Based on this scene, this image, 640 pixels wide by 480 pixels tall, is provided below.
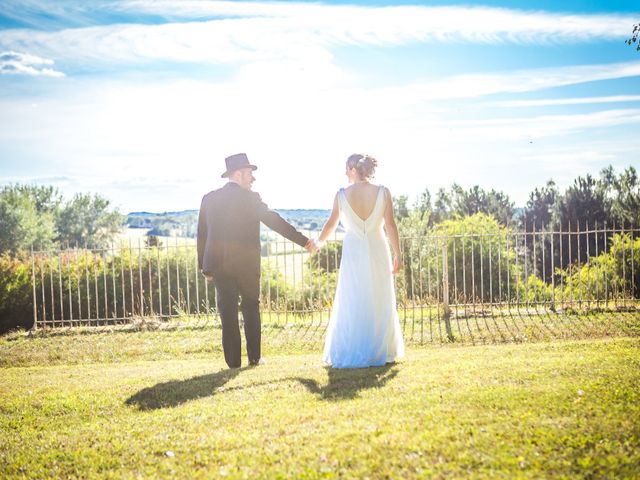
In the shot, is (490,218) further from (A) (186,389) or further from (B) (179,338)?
(A) (186,389)

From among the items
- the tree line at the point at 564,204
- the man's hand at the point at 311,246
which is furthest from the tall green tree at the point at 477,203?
the man's hand at the point at 311,246

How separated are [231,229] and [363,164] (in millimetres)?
1701

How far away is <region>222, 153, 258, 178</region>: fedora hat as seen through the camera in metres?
7.47

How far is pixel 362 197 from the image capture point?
716 centimetres

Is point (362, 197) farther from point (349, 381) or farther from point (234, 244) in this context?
point (349, 381)

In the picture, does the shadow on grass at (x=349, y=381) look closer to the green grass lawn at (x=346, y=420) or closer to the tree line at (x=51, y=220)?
the green grass lawn at (x=346, y=420)

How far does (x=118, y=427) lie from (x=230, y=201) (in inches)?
117

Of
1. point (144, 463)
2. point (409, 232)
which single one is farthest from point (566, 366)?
point (409, 232)

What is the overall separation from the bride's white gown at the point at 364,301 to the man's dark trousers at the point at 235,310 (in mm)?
970

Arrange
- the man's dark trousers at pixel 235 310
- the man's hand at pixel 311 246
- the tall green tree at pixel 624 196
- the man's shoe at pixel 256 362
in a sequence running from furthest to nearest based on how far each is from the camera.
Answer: the tall green tree at pixel 624 196 < the man's hand at pixel 311 246 < the man's shoe at pixel 256 362 < the man's dark trousers at pixel 235 310

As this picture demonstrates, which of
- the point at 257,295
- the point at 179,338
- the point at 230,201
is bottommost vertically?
the point at 179,338

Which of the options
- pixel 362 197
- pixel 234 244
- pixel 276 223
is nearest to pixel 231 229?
pixel 234 244

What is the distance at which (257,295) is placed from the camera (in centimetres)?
761

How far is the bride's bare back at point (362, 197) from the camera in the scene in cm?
716
